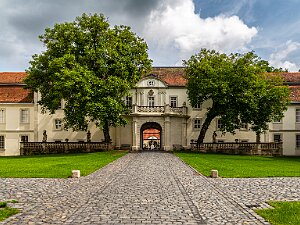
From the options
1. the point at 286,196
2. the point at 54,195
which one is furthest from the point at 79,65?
the point at 286,196

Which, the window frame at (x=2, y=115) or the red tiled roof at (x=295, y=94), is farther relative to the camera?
the window frame at (x=2, y=115)

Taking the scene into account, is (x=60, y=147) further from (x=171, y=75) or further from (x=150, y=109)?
(x=171, y=75)

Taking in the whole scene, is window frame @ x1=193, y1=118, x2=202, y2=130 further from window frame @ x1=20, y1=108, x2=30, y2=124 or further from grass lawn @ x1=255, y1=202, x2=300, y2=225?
grass lawn @ x1=255, y1=202, x2=300, y2=225

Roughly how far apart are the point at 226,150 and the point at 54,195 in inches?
1160

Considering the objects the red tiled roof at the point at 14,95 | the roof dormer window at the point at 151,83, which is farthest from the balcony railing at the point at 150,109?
the red tiled roof at the point at 14,95

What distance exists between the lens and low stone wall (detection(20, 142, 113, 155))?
37906 millimetres

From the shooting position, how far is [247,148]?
38.2 meters

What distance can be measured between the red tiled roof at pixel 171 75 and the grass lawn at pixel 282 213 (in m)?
35.2

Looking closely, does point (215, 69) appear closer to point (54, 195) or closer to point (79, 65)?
point (79, 65)

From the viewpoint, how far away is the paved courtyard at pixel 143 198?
8.24 meters

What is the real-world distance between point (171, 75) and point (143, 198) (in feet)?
120

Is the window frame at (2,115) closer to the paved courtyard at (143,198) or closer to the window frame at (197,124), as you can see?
the window frame at (197,124)

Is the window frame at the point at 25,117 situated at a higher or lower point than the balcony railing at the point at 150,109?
lower

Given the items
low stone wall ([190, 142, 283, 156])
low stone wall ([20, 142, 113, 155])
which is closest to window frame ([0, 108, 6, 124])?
low stone wall ([20, 142, 113, 155])
